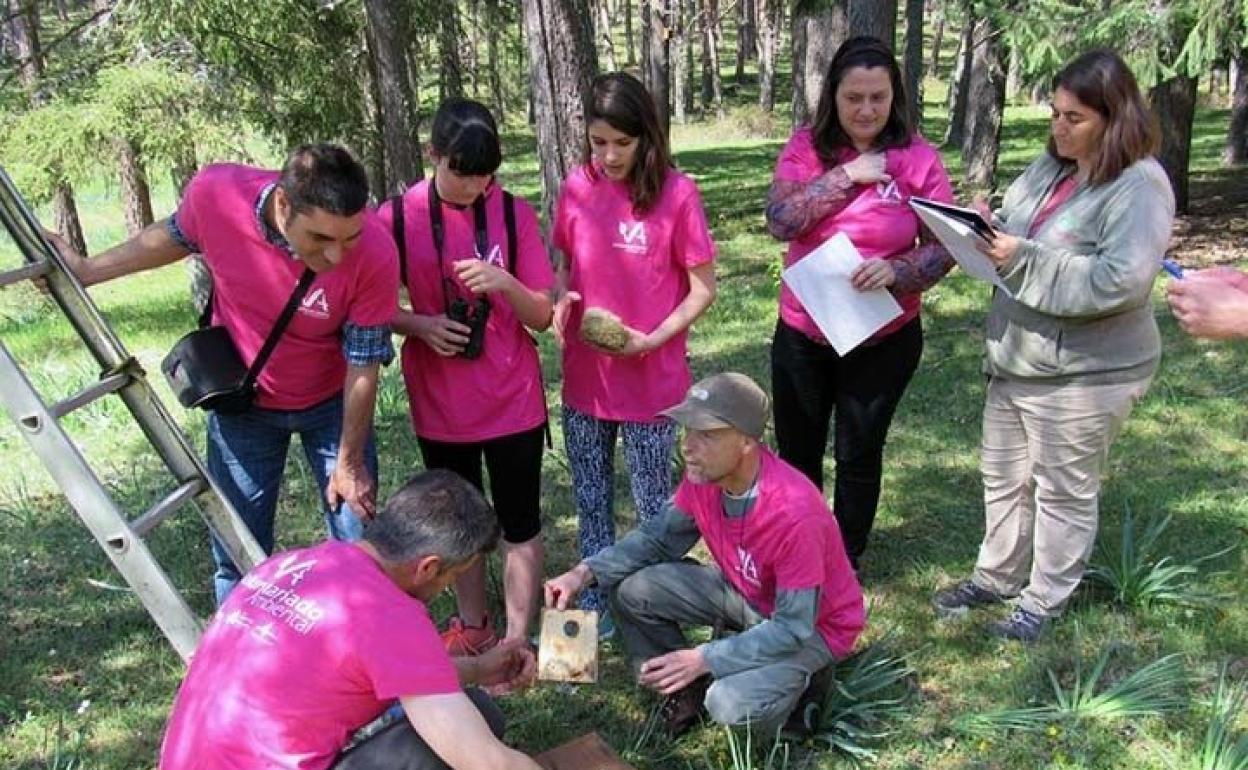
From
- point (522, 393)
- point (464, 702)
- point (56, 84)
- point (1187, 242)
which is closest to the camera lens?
point (464, 702)

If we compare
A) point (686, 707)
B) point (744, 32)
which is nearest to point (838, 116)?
point (686, 707)

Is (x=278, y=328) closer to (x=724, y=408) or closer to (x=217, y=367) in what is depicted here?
(x=217, y=367)

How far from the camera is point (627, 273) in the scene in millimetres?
3367

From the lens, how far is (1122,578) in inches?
145

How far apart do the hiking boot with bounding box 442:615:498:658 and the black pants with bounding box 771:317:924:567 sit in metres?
1.27

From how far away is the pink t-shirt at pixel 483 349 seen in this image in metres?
3.17

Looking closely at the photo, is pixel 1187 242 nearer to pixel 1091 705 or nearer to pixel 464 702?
pixel 1091 705

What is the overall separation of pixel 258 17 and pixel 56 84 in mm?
2249

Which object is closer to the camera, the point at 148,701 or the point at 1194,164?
the point at 148,701

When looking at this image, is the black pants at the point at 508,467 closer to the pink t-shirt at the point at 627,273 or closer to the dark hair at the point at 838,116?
the pink t-shirt at the point at 627,273

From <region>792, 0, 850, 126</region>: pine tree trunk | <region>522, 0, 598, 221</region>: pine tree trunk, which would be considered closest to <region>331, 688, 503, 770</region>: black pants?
<region>522, 0, 598, 221</region>: pine tree trunk

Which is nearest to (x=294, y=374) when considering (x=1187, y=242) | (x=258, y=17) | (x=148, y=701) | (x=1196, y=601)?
(x=148, y=701)

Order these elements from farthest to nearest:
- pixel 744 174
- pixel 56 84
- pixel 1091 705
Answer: pixel 744 174, pixel 56 84, pixel 1091 705

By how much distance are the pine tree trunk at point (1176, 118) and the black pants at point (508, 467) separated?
27.3ft
